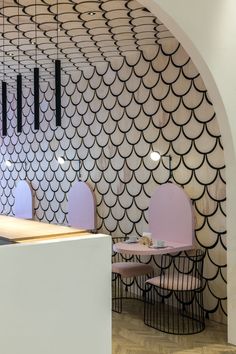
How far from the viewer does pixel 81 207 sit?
274 inches

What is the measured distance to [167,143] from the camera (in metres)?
5.64

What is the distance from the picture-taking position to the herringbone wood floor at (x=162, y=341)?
14.0 ft

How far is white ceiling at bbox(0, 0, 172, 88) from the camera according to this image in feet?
13.9

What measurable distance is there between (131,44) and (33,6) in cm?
166

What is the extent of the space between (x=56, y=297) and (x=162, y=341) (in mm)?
2059

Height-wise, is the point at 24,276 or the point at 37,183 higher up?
the point at 37,183

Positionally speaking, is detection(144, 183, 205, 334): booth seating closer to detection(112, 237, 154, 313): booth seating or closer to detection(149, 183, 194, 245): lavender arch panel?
detection(149, 183, 194, 245): lavender arch panel

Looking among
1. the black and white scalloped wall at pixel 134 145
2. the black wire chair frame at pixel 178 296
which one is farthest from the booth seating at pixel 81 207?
the black wire chair frame at pixel 178 296

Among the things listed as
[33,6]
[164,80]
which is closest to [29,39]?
[33,6]

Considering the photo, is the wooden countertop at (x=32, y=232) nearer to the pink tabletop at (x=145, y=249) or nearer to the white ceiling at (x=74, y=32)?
the pink tabletop at (x=145, y=249)

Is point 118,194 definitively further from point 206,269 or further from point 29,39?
point 29,39

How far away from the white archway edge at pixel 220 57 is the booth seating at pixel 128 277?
1396mm

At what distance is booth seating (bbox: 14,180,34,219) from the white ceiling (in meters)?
2.28

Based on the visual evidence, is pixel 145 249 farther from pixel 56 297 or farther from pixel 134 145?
pixel 56 297
